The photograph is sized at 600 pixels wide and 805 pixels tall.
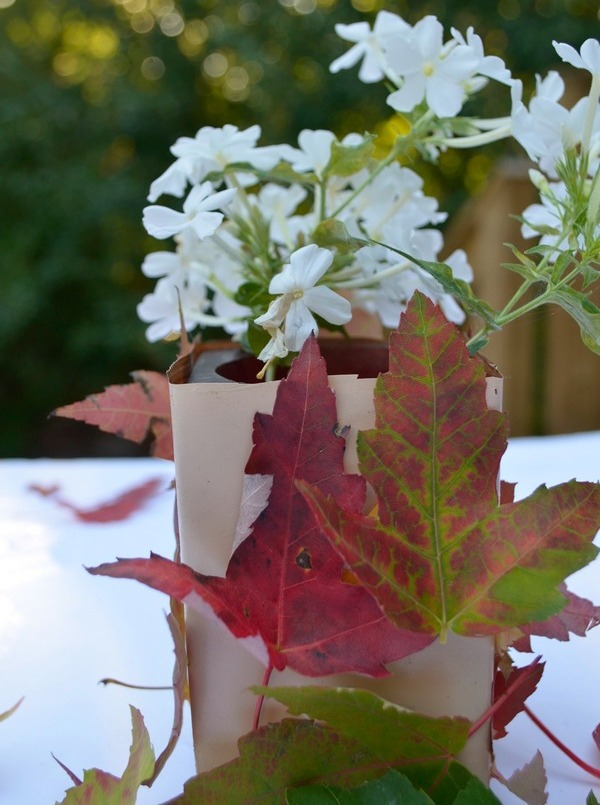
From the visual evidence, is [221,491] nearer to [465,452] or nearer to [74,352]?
[465,452]

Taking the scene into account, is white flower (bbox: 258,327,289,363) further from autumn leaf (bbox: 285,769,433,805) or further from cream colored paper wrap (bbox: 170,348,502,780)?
autumn leaf (bbox: 285,769,433,805)

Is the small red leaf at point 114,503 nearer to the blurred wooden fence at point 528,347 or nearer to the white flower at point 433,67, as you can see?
the white flower at point 433,67

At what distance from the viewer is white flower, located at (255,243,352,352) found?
0.25 metres

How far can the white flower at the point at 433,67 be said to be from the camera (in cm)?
30

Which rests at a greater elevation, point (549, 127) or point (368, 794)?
point (549, 127)

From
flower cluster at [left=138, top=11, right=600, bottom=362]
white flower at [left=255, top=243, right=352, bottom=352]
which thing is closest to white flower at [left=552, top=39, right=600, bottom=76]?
flower cluster at [left=138, top=11, right=600, bottom=362]

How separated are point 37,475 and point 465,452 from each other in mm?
521

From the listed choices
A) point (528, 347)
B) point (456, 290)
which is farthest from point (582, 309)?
point (528, 347)

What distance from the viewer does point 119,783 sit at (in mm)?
226

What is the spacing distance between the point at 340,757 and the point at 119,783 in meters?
0.06

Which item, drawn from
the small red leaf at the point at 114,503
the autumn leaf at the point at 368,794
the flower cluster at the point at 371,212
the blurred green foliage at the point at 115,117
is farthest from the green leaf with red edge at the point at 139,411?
the blurred green foliage at the point at 115,117

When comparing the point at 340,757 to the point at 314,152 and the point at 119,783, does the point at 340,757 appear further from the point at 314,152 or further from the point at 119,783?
the point at 314,152

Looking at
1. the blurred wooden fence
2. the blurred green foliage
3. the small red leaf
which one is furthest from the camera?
the blurred green foliage

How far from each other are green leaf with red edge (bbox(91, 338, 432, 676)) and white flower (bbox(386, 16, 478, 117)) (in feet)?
0.42
